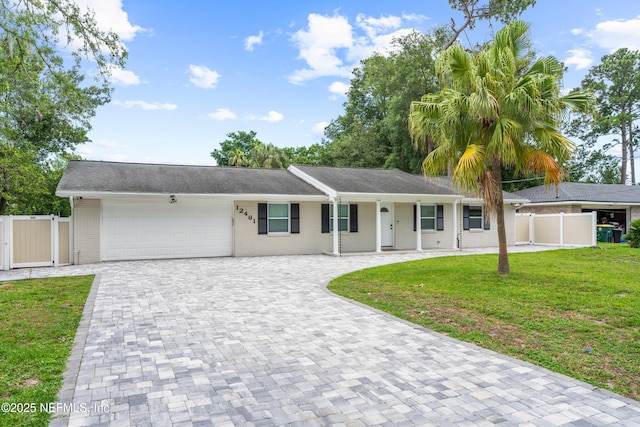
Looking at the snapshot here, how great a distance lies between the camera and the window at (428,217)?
721 inches

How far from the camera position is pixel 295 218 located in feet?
52.9

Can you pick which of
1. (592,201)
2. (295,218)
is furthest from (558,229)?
(295,218)

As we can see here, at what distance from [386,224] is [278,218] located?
16.0 ft

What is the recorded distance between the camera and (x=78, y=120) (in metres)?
20.9

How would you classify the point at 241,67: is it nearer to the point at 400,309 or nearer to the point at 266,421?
the point at 400,309

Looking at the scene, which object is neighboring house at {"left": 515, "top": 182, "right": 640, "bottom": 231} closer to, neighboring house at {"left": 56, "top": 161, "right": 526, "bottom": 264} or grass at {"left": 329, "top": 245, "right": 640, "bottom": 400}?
neighboring house at {"left": 56, "top": 161, "right": 526, "bottom": 264}

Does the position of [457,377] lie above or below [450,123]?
below

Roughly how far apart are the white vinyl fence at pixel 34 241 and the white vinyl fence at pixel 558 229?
64.3 feet

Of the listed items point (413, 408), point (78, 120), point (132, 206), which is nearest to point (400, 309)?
point (413, 408)

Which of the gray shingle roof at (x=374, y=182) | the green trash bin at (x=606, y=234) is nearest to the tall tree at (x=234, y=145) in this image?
the gray shingle roof at (x=374, y=182)

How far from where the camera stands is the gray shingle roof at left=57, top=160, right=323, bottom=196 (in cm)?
1356

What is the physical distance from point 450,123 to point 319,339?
6.66 meters

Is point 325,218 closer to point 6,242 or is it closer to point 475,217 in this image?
point 475,217

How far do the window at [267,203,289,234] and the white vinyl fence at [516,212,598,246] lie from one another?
12.1 meters
